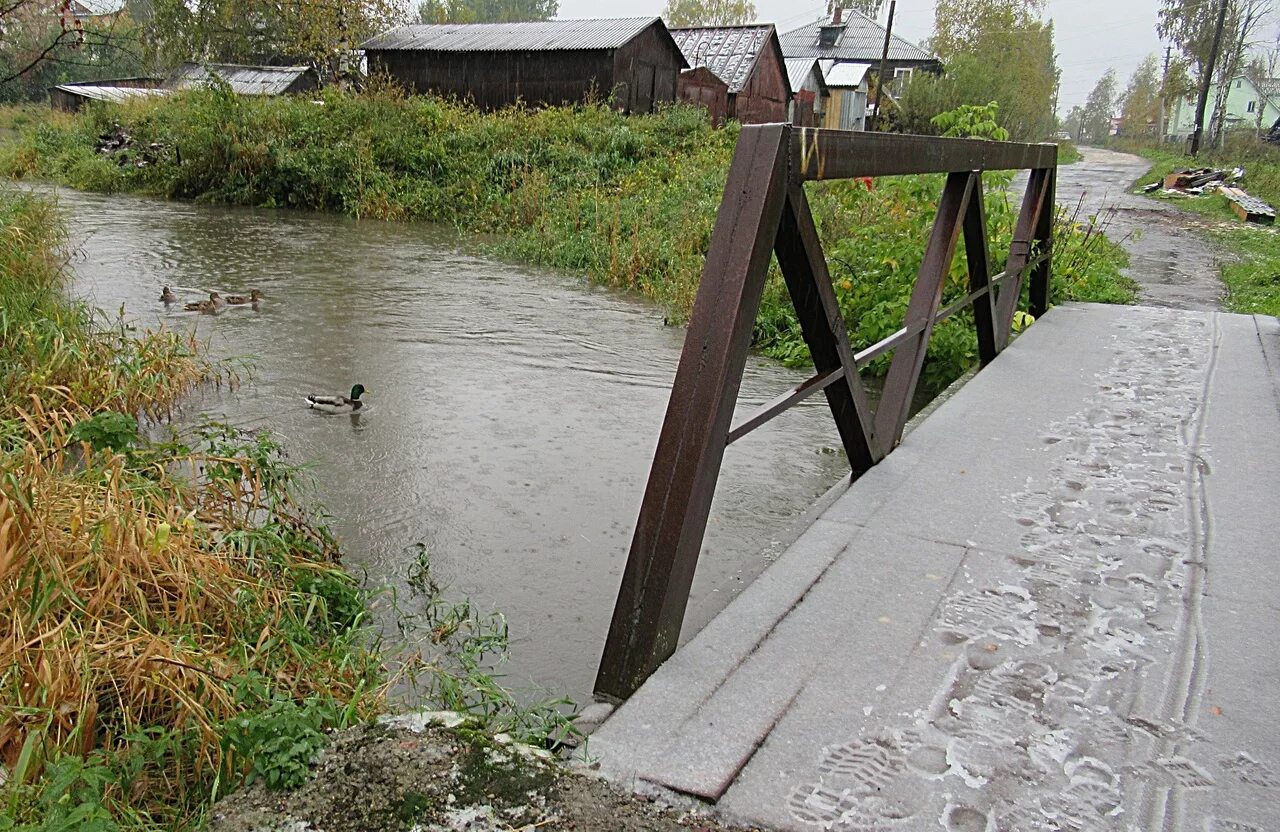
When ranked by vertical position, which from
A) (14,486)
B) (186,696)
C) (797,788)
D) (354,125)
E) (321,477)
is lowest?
(321,477)

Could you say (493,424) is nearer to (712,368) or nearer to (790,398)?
(790,398)

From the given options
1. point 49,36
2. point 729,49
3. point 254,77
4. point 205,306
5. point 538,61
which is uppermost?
point 729,49

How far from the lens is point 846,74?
141 feet

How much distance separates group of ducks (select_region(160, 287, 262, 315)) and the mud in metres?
7.05

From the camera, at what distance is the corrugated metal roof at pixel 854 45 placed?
49.6 metres

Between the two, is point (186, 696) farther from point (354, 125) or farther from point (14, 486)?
point (354, 125)

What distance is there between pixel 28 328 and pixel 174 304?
3745mm

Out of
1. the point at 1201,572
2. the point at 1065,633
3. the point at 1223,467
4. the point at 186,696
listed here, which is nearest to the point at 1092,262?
the point at 1223,467

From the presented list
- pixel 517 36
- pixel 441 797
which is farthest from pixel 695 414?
pixel 517 36

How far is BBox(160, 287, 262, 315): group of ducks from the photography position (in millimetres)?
7995

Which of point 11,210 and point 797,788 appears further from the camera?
point 11,210

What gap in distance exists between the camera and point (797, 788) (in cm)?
173

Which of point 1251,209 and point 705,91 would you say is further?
point 705,91

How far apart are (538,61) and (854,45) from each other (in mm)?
33495
